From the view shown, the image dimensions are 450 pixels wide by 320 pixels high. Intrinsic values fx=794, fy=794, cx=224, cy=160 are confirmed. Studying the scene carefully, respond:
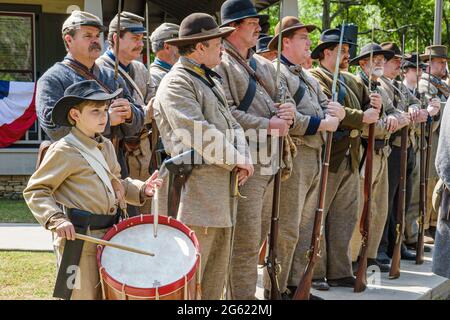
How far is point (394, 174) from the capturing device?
8.45 metres

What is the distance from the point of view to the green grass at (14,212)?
11.1 metres

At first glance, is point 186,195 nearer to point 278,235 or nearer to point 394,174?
point 278,235

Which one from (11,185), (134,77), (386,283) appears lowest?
(386,283)

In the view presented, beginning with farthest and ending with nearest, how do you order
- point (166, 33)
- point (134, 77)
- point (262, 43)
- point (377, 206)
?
point (262, 43), point (377, 206), point (166, 33), point (134, 77)

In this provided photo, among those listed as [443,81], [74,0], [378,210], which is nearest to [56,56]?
[74,0]

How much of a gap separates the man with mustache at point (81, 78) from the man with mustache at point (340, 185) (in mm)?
1908

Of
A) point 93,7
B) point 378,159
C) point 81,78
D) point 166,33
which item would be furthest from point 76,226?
point 93,7

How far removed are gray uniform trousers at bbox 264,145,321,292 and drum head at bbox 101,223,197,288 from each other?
1.98m

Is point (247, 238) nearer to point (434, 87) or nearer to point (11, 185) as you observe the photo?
point (434, 87)

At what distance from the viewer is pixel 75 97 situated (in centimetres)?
438

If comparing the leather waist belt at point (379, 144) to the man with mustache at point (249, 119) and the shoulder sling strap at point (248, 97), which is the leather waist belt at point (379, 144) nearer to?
the man with mustache at point (249, 119)

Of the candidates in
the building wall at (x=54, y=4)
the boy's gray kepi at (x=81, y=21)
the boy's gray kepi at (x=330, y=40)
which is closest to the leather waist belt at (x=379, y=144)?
the boy's gray kepi at (x=330, y=40)

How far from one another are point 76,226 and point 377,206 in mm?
4305
